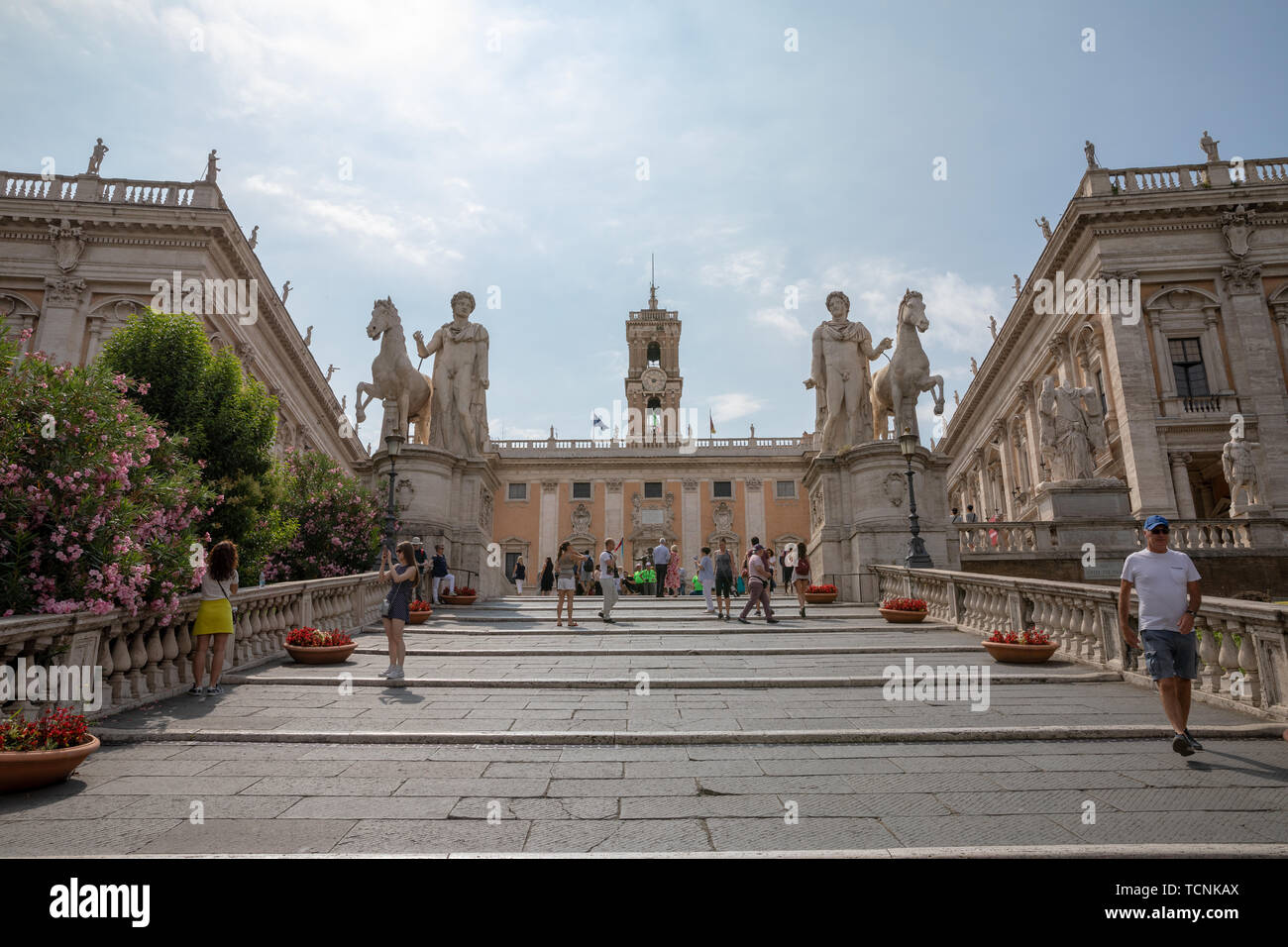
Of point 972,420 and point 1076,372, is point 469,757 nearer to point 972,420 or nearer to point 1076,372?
point 1076,372

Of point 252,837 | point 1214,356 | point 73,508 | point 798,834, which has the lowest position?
point 798,834

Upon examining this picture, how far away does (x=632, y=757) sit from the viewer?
4969mm

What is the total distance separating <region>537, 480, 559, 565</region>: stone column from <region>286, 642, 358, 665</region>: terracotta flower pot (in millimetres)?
36569

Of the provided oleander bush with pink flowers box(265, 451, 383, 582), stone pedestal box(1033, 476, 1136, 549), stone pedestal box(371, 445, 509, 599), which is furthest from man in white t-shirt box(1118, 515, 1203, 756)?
stone pedestal box(371, 445, 509, 599)

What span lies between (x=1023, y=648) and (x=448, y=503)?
42.7 ft

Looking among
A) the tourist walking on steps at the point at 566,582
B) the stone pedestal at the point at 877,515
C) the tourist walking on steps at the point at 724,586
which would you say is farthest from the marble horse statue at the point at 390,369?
the stone pedestal at the point at 877,515

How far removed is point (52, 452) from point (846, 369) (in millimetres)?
15637

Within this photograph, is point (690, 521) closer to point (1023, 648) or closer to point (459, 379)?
point (459, 379)

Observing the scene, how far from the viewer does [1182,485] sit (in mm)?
24000

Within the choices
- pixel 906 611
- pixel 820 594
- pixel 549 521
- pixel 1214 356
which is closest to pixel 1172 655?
pixel 906 611

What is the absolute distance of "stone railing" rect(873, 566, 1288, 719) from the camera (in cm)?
595

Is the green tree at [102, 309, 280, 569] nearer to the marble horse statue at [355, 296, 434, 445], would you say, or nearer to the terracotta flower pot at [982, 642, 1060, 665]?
the marble horse statue at [355, 296, 434, 445]

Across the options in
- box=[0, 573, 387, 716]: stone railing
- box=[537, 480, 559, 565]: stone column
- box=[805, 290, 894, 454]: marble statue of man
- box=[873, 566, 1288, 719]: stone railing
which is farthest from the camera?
box=[537, 480, 559, 565]: stone column
